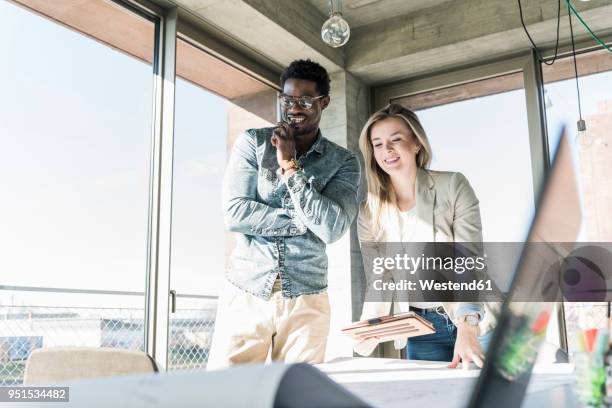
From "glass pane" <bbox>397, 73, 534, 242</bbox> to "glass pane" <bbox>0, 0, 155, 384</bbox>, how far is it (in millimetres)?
2117

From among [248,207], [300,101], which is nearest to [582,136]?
[300,101]

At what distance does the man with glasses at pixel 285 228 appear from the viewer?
5.75 feet

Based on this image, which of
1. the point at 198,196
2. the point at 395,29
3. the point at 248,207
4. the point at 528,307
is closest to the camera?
the point at 528,307

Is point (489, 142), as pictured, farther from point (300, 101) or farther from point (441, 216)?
point (300, 101)

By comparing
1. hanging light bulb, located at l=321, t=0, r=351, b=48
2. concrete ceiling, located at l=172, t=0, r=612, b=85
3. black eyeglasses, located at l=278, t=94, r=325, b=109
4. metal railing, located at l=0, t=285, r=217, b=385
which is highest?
concrete ceiling, located at l=172, t=0, r=612, b=85

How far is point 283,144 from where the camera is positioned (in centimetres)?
195

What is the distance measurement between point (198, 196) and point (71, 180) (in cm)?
87

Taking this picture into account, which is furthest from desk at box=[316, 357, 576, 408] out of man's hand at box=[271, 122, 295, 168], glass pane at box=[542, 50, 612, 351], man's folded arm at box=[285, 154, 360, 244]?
glass pane at box=[542, 50, 612, 351]

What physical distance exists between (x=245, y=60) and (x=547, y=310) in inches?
152

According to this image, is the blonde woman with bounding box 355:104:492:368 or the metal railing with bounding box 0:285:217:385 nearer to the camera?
the blonde woman with bounding box 355:104:492:368

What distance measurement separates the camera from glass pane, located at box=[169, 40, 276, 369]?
3.36 meters

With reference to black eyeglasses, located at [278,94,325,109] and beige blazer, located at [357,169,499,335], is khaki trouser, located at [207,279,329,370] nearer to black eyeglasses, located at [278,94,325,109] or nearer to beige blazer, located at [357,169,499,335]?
beige blazer, located at [357,169,499,335]

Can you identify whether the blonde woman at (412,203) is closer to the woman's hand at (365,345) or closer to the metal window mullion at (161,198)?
the woman's hand at (365,345)

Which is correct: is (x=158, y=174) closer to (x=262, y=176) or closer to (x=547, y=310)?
(x=262, y=176)
